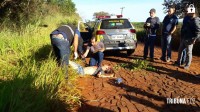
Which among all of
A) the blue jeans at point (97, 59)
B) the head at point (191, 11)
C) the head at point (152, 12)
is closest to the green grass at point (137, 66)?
the blue jeans at point (97, 59)

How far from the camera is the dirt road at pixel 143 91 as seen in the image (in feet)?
18.0

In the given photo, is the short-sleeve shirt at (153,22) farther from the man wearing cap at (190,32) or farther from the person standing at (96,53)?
the person standing at (96,53)

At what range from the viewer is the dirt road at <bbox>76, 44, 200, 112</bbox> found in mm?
5500

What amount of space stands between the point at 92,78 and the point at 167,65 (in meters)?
A: 2.78

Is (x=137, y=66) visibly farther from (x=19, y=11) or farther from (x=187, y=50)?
(x=19, y=11)

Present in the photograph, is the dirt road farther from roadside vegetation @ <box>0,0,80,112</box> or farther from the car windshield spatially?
the car windshield

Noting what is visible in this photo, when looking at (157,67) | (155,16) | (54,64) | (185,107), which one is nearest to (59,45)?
(54,64)

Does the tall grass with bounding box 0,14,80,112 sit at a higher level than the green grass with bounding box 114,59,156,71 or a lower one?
higher

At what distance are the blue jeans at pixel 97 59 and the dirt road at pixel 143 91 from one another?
24.9 inches

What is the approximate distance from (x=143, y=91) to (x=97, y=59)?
99.5 inches

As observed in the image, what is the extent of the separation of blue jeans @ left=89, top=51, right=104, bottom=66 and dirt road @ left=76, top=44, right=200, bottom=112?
633mm

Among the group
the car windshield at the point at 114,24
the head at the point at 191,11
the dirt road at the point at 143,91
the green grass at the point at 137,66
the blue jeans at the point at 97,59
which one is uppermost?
the head at the point at 191,11

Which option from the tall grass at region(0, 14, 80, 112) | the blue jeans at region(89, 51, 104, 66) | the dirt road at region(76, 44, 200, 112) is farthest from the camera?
the blue jeans at region(89, 51, 104, 66)

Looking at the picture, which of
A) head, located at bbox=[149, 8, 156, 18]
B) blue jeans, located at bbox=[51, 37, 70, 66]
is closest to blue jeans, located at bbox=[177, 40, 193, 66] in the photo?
head, located at bbox=[149, 8, 156, 18]
